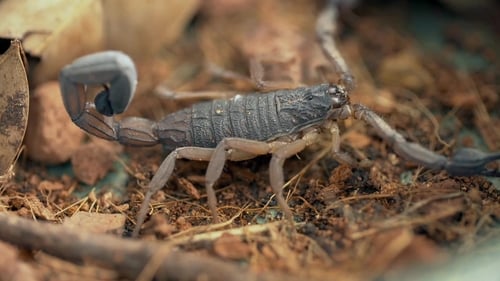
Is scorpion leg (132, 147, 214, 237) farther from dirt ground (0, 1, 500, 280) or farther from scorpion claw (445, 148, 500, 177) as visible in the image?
scorpion claw (445, 148, 500, 177)

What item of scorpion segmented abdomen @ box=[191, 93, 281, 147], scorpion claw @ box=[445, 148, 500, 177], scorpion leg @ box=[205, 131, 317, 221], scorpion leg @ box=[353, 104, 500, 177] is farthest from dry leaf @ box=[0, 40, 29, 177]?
scorpion claw @ box=[445, 148, 500, 177]

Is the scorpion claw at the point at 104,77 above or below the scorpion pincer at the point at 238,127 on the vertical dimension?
above

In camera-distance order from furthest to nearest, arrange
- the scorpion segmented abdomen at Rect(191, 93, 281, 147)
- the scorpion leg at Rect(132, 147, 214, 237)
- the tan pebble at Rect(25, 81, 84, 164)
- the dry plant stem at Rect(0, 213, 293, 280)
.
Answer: the tan pebble at Rect(25, 81, 84, 164)
the scorpion segmented abdomen at Rect(191, 93, 281, 147)
the scorpion leg at Rect(132, 147, 214, 237)
the dry plant stem at Rect(0, 213, 293, 280)

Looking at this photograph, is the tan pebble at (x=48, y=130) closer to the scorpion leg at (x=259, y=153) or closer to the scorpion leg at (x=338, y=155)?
the scorpion leg at (x=259, y=153)

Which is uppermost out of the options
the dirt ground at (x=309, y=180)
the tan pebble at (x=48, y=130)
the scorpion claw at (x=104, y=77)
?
the scorpion claw at (x=104, y=77)

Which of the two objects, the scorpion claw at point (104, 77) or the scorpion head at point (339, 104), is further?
the scorpion head at point (339, 104)

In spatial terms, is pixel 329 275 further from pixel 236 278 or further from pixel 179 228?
pixel 179 228

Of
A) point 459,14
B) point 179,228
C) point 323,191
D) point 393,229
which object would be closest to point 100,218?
point 179,228

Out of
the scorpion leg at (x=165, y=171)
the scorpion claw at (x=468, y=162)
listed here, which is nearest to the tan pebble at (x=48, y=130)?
the scorpion leg at (x=165, y=171)
